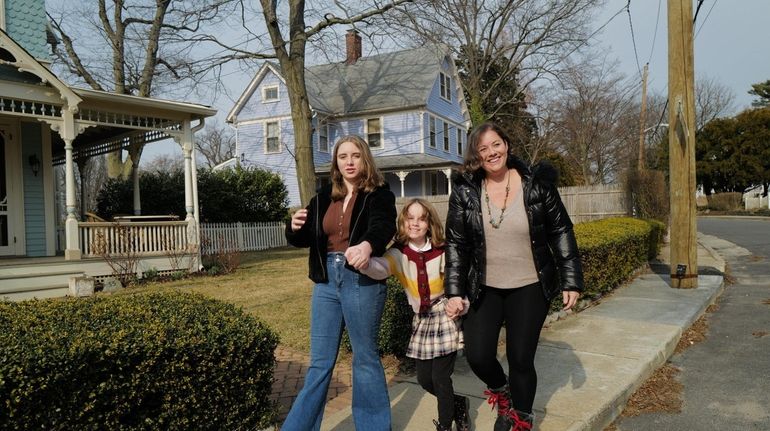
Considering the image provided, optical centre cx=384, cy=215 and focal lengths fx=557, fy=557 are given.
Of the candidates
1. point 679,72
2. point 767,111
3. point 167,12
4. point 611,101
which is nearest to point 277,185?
point 167,12

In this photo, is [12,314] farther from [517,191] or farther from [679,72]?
[679,72]

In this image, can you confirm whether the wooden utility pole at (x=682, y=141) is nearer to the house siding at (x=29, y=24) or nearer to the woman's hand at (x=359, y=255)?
the woman's hand at (x=359, y=255)

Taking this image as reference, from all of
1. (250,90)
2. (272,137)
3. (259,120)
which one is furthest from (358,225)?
(250,90)

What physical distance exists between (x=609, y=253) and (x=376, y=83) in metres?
23.0

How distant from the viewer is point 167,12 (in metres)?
22.7

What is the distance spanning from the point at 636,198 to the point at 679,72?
9.59m

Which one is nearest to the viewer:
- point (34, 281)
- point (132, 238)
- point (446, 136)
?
point (34, 281)

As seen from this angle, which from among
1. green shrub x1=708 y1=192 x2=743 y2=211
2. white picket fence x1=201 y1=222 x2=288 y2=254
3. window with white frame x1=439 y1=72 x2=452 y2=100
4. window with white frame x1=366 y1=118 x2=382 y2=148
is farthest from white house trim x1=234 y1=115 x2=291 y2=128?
green shrub x1=708 y1=192 x2=743 y2=211

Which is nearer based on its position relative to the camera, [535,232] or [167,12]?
[535,232]

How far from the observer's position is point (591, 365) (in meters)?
4.88

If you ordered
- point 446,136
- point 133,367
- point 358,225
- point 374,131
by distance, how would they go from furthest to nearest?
1. point 446,136
2. point 374,131
3. point 358,225
4. point 133,367

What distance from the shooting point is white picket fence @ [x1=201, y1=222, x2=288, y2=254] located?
18.1 m

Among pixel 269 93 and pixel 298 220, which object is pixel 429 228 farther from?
pixel 269 93

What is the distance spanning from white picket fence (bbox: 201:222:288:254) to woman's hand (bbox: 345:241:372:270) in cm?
1435
